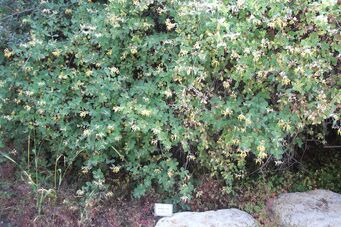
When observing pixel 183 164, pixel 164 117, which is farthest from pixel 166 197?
pixel 164 117

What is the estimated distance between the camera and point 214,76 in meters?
3.47

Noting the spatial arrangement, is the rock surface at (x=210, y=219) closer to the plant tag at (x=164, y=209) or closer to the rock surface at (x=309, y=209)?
the plant tag at (x=164, y=209)

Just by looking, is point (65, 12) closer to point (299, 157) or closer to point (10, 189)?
point (10, 189)

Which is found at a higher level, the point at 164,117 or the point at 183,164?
the point at 164,117

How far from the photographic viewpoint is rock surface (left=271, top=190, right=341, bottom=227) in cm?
363

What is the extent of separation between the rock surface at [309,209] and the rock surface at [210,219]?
0.28 m

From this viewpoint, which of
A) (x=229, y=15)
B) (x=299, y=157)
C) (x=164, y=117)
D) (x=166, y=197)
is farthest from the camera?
(x=299, y=157)

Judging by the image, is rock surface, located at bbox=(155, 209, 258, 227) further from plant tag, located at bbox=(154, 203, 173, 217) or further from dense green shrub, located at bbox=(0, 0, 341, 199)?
dense green shrub, located at bbox=(0, 0, 341, 199)

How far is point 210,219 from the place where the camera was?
3611 millimetres

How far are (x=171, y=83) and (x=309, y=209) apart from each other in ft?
5.20

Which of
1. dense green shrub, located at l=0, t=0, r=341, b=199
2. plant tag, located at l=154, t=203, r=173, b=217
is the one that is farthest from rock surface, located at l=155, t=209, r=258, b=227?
dense green shrub, located at l=0, t=0, r=341, b=199

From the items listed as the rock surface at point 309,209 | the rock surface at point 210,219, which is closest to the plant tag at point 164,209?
the rock surface at point 210,219

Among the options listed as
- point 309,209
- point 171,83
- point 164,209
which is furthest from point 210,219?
point 171,83

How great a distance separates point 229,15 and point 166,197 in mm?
1667
